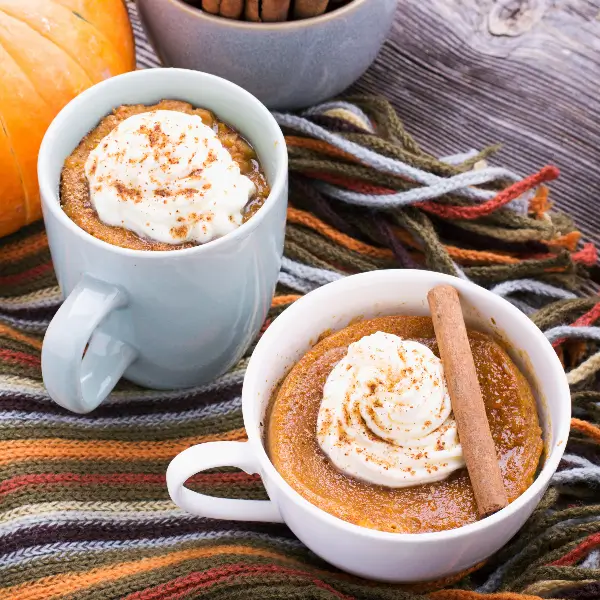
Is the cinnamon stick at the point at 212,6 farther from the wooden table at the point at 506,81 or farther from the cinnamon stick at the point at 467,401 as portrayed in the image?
the cinnamon stick at the point at 467,401

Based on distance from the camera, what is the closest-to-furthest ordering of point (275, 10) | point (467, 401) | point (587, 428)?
point (467, 401)
point (587, 428)
point (275, 10)

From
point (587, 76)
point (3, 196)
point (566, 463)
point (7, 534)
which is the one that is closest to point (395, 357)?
point (566, 463)

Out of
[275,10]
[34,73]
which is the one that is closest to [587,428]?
[275,10]

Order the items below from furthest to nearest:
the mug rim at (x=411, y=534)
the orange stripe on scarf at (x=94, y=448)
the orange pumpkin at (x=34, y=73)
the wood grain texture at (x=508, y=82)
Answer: the wood grain texture at (x=508, y=82) < the orange pumpkin at (x=34, y=73) < the orange stripe on scarf at (x=94, y=448) < the mug rim at (x=411, y=534)

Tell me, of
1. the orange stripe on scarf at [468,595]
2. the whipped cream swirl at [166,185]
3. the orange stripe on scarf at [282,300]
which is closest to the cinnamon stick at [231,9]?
the whipped cream swirl at [166,185]

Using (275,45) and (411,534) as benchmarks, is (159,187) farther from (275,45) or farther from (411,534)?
(411,534)

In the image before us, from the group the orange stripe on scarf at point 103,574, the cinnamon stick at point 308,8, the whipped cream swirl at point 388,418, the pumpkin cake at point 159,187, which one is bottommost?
the orange stripe on scarf at point 103,574
